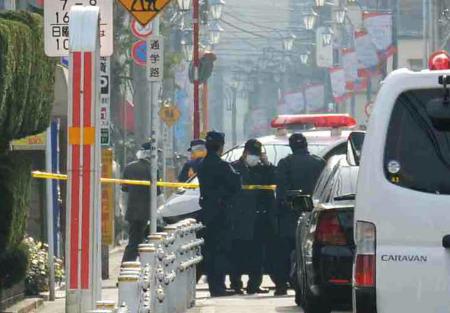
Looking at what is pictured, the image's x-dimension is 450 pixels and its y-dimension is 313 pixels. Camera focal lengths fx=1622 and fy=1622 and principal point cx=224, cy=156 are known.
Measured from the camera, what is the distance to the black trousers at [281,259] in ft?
62.2

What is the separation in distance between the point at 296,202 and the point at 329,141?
792cm

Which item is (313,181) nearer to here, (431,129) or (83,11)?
(83,11)

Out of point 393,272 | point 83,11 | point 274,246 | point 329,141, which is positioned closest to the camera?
point 393,272

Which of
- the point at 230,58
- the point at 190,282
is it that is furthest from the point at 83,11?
the point at 230,58

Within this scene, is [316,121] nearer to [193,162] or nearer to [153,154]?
[193,162]

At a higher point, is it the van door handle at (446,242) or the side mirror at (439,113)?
the side mirror at (439,113)

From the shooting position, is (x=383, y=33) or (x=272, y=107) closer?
(x=383, y=33)

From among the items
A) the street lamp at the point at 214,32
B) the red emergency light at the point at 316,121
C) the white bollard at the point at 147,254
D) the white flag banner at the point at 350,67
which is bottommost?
the white bollard at the point at 147,254

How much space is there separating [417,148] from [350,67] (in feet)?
188

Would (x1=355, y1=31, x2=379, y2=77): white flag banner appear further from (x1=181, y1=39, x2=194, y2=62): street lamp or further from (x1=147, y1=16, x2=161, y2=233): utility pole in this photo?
(x1=147, y1=16, x2=161, y2=233): utility pole

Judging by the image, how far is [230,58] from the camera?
106 m

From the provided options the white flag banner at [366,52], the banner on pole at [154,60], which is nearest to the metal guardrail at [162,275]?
the banner on pole at [154,60]

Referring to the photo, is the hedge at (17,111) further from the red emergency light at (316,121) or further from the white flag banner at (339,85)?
the white flag banner at (339,85)

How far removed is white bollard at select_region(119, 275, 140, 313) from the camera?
9.56 m
